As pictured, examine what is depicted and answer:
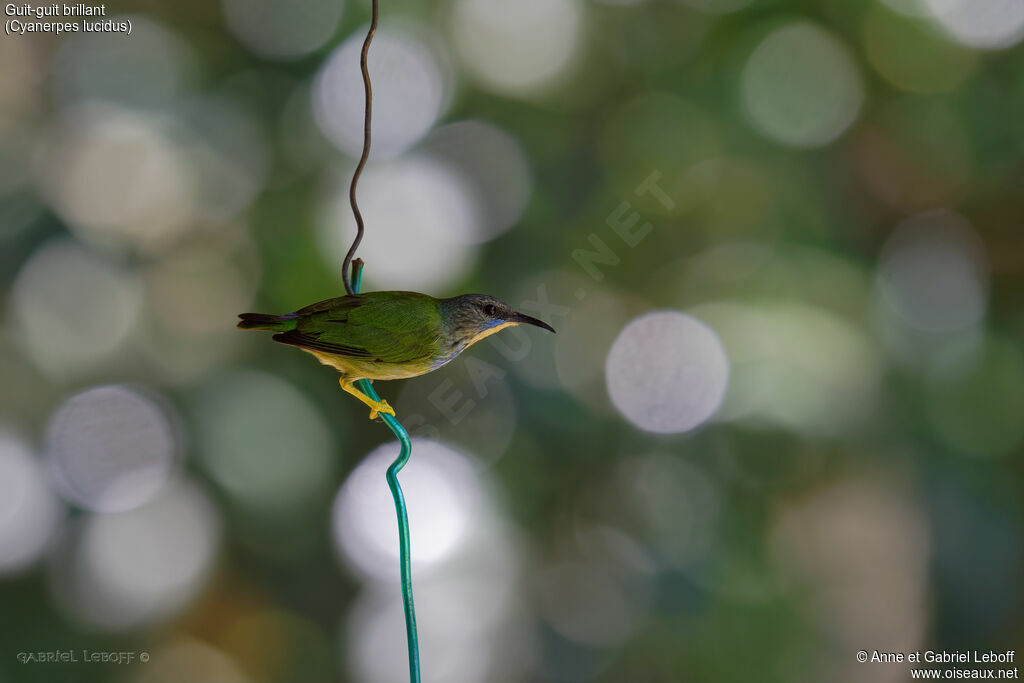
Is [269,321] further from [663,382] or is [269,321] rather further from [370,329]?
[663,382]

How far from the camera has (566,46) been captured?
55.9 inches

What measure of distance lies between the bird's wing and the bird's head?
0.8 inches

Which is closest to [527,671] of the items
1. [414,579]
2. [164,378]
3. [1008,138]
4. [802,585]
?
[414,579]

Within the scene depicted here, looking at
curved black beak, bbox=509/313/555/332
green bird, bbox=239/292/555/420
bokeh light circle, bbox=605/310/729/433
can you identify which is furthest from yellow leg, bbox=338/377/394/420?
bokeh light circle, bbox=605/310/729/433

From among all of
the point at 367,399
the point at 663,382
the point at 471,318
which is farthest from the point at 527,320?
the point at 663,382

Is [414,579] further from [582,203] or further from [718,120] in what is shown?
[718,120]

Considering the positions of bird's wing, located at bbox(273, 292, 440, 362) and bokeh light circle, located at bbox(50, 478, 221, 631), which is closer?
bird's wing, located at bbox(273, 292, 440, 362)

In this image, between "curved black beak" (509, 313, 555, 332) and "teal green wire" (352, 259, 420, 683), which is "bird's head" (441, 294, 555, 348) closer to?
"curved black beak" (509, 313, 555, 332)

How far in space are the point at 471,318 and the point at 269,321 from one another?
0.56 ft

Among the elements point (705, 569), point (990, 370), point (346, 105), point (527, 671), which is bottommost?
point (527, 671)

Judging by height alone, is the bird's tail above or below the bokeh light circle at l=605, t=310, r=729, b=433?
above

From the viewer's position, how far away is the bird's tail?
0.65m

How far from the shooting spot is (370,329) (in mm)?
658

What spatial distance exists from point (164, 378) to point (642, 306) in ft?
2.64
